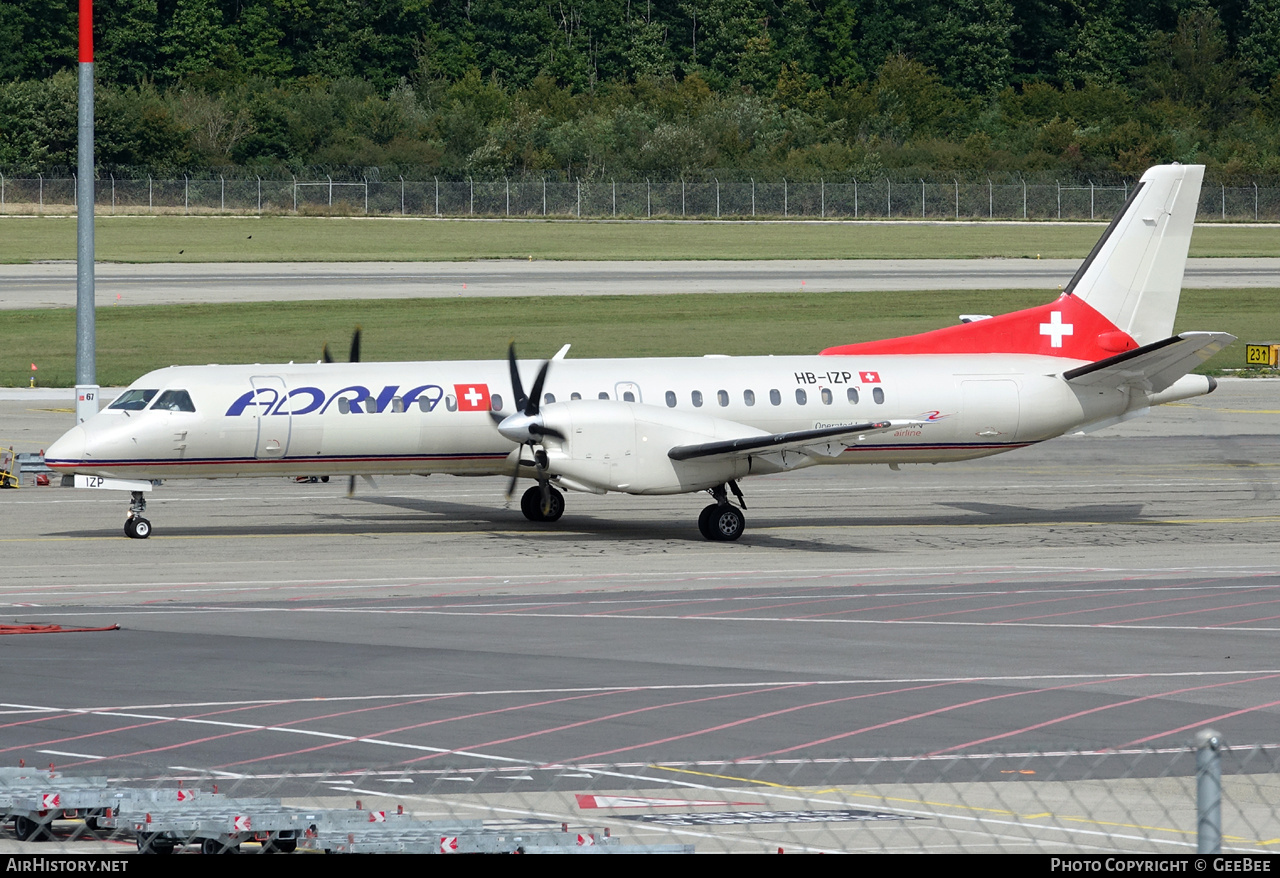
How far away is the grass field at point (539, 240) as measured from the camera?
9744 cm

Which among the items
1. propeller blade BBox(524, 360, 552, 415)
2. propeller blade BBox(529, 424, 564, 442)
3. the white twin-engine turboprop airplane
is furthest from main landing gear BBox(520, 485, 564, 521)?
propeller blade BBox(529, 424, 564, 442)

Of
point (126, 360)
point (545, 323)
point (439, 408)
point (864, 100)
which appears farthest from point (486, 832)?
point (864, 100)

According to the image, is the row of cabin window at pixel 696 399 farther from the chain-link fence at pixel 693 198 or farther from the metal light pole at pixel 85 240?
the chain-link fence at pixel 693 198

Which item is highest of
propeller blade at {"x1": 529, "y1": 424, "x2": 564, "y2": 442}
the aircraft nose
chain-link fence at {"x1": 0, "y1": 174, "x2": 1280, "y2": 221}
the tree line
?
the tree line

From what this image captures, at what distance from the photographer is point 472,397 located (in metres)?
31.1

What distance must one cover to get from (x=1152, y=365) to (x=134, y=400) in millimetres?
18681

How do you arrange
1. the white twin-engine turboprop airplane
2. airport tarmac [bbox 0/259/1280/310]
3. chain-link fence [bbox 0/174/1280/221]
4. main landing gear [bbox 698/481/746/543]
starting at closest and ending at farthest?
the white twin-engine turboprop airplane, main landing gear [bbox 698/481/746/543], airport tarmac [bbox 0/259/1280/310], chain-link fence [bbox 0/174/1280/221]

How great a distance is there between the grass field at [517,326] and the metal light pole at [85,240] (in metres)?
15.9

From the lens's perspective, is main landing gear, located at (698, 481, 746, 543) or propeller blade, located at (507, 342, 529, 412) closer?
propeller blade, located at (507, 342, 529, 412)

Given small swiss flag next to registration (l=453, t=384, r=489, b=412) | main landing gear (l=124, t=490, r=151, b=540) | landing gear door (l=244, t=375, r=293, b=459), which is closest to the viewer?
→ main landing gear (l=124, t=490, r=151, b=540)

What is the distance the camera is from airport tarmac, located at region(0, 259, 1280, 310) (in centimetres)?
7756

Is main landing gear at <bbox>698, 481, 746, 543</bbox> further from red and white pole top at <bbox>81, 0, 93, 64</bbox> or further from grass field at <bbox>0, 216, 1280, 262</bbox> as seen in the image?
grass field at <bbox>0, 216, 1280, 262</bbox>

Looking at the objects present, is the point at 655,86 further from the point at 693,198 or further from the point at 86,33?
the point at 86,33

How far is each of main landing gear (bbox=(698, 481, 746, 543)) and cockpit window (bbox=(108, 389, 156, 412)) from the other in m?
9.89
